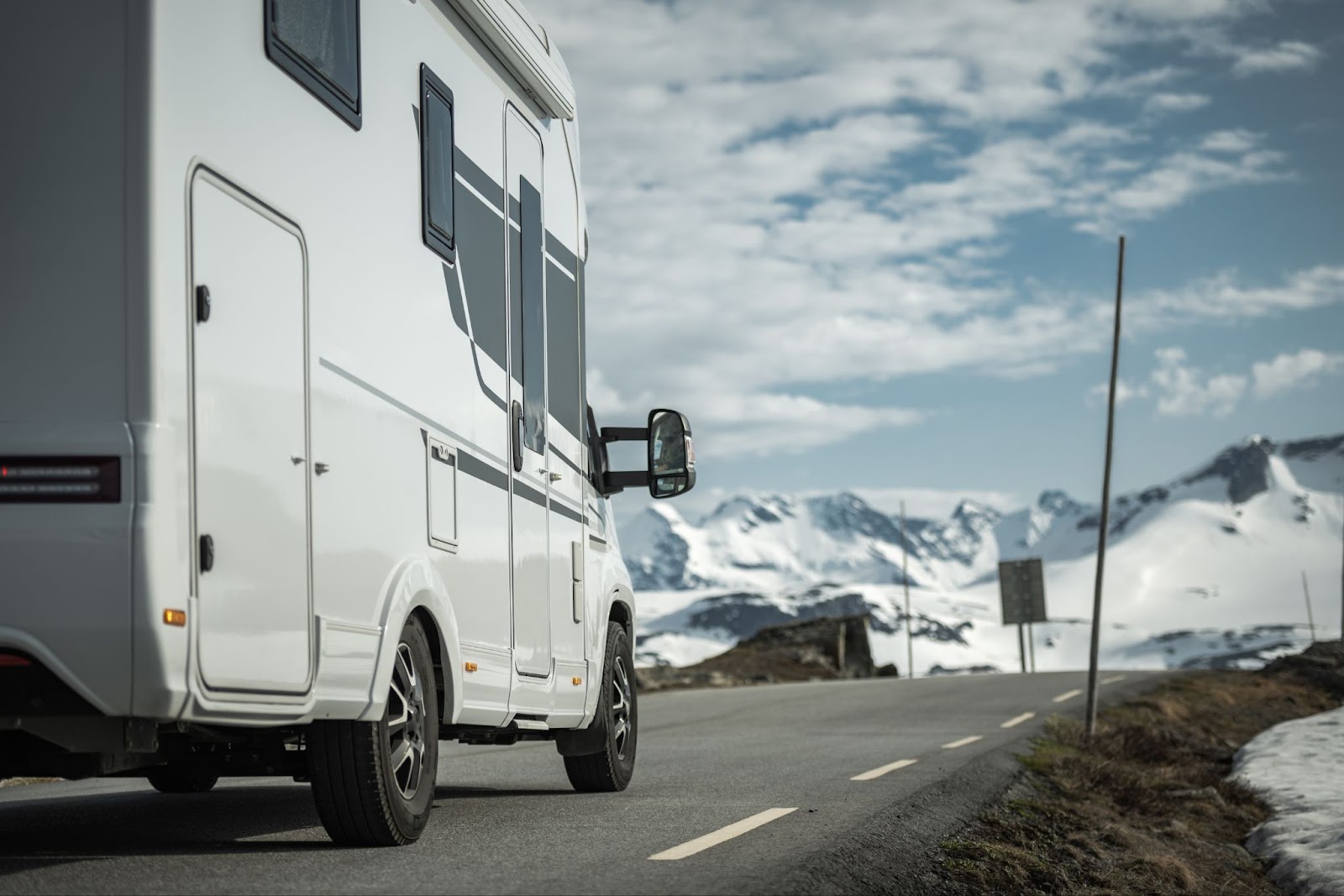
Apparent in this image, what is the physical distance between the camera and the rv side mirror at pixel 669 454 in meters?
9.77

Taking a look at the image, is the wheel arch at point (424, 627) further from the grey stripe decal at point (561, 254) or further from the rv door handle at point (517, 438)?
the grey stripe decal at point (561, 254)

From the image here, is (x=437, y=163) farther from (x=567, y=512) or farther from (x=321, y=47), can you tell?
(x=567, y=512)

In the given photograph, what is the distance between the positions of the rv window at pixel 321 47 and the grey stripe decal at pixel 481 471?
5.23ft

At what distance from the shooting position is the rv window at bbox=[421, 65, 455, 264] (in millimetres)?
6883

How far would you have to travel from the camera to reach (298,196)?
5.67m

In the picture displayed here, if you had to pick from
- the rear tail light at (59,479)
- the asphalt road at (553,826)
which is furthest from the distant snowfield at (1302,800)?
the rear tail light at (59,479)

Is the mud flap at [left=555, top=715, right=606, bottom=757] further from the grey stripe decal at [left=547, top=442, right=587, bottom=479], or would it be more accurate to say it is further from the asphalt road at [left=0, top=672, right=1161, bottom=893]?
the grey stripe decal at [left=547, top=442, right=587, bottom=479]

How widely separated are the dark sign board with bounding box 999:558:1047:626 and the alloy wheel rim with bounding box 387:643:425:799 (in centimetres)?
6078

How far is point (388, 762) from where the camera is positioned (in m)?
6.20

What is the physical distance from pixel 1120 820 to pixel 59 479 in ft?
27.2

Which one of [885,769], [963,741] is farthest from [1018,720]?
[885,769]

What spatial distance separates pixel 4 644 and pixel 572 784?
5.25 m

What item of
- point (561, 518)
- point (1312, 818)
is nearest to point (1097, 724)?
point (1312, 818)

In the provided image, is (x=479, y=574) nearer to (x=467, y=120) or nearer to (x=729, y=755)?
(x=467, y=120)
